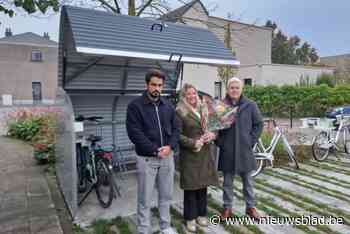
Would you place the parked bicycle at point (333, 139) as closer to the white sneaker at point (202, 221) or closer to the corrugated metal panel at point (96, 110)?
the white sneaker at point (202, 221)

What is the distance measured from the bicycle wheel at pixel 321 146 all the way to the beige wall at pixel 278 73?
43.2ft

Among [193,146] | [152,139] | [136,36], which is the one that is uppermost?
[136,36]

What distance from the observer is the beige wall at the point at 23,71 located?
23734 mm

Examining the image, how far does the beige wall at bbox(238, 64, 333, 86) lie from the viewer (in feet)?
61.3

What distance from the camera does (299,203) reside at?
3.73 meters

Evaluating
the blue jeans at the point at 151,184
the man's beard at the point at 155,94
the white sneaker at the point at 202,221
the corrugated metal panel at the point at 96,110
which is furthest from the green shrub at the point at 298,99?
the man's beard at the point at 155,94

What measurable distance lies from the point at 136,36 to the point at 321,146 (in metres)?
4.58

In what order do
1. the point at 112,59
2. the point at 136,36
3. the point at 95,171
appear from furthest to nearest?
1. the point at 112,59
2. the point at 136,36
3. the point at 95,171

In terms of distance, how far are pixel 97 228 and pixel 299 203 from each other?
259cm

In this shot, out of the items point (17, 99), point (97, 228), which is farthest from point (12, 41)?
point (97, 228)

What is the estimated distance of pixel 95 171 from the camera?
11.8 feet

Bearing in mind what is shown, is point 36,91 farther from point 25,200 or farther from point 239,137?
point 239,137

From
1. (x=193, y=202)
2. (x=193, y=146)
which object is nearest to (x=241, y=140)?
(x=193, y=146)

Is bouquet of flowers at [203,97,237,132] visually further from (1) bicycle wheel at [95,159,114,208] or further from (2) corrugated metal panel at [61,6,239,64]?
(1) bicycle wheel at [95,159,114,208]
